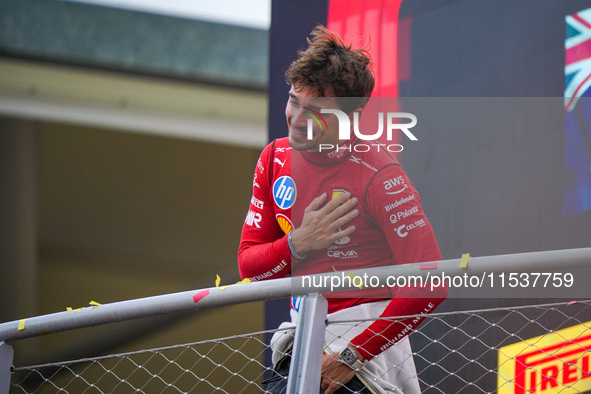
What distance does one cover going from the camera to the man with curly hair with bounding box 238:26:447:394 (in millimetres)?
1776

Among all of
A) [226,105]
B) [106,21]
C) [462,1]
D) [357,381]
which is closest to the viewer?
[357,381]

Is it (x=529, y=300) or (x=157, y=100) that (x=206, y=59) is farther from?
(x=529, y=300)

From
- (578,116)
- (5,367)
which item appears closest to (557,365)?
(578,116)

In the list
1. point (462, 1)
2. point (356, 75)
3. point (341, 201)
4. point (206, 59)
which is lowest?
point (341, 201)

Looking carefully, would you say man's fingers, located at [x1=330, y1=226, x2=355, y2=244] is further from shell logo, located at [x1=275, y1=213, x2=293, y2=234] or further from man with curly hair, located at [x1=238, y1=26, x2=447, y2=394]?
shell logo, located at [x1=275, y1=213, x2=293, y2=234]

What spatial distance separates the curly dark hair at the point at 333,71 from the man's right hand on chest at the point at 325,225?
0.88ft

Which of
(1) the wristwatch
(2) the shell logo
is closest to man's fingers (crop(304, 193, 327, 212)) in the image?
(2) the shell logo

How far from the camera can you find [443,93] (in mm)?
2740

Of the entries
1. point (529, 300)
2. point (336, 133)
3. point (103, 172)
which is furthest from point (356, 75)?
point (103, 172)

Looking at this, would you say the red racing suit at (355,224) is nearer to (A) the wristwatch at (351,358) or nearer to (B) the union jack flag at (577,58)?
(A) the wristwatch at (351,358)

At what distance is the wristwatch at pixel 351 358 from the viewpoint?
176 centimetres

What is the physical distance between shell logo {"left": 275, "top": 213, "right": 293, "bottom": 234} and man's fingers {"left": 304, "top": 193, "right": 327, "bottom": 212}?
4.7 inches

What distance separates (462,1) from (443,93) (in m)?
0.34

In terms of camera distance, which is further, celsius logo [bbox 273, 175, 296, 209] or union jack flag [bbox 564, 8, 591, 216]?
union jack flag [bbox 564, 8, 591, 216]
